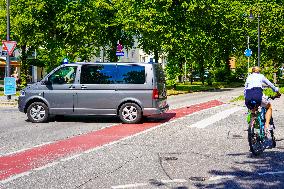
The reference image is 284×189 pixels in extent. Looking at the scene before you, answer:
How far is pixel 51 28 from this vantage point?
39.7 m

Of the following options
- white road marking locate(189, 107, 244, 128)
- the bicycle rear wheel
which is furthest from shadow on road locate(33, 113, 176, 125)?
the bicycle rear wheel

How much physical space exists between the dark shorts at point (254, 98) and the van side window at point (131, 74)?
5309mm

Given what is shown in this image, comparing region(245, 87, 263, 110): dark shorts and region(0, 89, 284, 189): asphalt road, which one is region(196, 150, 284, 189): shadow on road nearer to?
region(0, 89, 284, 189): asphalt road

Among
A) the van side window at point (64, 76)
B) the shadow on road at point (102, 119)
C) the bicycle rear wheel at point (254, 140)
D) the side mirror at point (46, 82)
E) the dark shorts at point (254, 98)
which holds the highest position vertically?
the van side window at point (64, 76)

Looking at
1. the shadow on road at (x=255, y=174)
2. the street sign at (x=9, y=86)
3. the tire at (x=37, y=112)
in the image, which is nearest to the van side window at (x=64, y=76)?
the tire at (x=37, y=112)

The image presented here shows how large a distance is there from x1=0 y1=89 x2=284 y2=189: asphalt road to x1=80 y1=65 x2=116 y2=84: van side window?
Result: 139cm

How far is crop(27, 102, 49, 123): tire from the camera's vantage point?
46.0ft

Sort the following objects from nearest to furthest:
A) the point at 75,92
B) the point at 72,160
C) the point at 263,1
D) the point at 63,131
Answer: the point at 72,160, the point at 63,131, the point at 75,92, the point at 263,1

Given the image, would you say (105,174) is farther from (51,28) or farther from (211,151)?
(51,28)

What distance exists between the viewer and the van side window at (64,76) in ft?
45.3

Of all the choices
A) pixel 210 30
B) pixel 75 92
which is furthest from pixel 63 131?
pixel 210 30

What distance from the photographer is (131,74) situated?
1358 cm

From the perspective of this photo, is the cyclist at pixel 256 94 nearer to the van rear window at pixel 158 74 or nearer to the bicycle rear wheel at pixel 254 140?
the bicycle rear wheel at pixel 254 140

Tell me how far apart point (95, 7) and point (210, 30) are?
1196 centimetres
